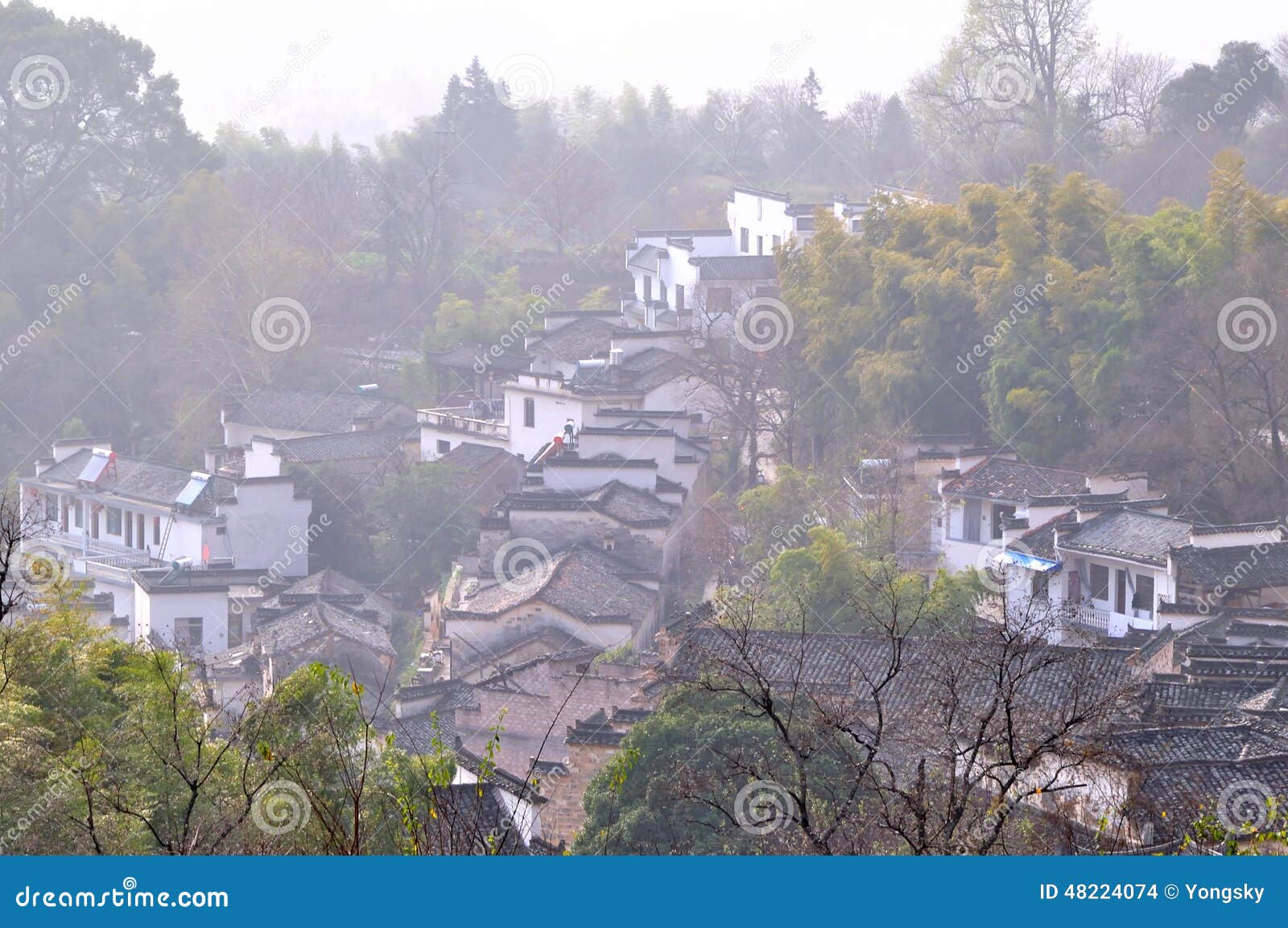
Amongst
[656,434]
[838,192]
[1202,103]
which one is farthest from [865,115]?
[656,434]

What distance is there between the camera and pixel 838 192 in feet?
84.5

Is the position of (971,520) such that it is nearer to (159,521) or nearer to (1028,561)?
(1028,561)

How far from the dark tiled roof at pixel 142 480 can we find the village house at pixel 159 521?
1cm

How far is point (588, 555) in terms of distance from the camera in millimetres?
13688

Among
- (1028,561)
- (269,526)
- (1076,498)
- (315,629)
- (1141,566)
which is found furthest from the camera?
(269,526)

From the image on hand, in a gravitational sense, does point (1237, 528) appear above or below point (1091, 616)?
above

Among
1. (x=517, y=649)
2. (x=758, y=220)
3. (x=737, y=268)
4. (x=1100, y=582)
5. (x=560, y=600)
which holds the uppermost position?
(x=758, y=220)

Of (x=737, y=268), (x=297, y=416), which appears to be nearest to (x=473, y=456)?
(x=297, y=416)
